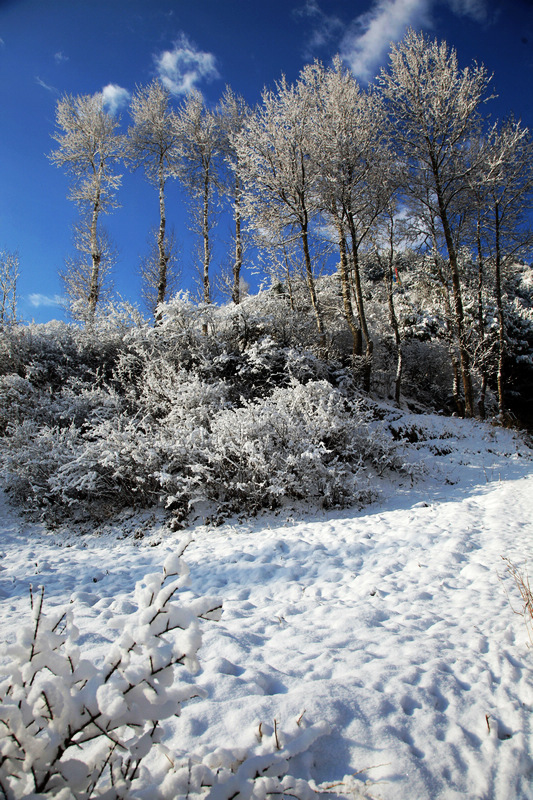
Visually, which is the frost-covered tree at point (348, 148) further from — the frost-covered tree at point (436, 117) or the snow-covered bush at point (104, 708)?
the snow-covered bush at point (104, 708)

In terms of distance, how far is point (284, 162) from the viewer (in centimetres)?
1082

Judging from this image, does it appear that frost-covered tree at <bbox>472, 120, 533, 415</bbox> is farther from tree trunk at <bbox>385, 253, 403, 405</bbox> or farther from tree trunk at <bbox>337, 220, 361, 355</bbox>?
tree trunk at <bbox>337, 220, 361, 355</bbox>

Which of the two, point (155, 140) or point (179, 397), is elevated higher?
point (155, 140)

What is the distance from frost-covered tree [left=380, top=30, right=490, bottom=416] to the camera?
10.0m

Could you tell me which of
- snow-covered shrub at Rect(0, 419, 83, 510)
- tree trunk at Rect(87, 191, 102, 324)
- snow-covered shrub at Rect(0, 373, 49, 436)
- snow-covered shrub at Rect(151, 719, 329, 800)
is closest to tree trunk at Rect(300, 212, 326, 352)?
snow-covered shrub at Rect(0, 419, 83, 510)

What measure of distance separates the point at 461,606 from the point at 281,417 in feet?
12.2

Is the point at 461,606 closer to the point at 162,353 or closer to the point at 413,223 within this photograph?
the point at 162,353

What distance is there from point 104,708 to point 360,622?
2.44 metres

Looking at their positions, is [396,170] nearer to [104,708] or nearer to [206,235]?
[206,235]

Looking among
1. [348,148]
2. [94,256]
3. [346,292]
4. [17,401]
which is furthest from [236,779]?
[94,256]

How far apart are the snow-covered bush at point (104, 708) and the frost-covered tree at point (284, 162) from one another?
1026 centimetres

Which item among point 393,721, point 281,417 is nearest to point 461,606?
point 393,721

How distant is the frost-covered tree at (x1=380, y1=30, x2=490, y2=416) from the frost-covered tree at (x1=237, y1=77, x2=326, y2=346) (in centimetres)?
291

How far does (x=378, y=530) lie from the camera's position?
4773 mm
